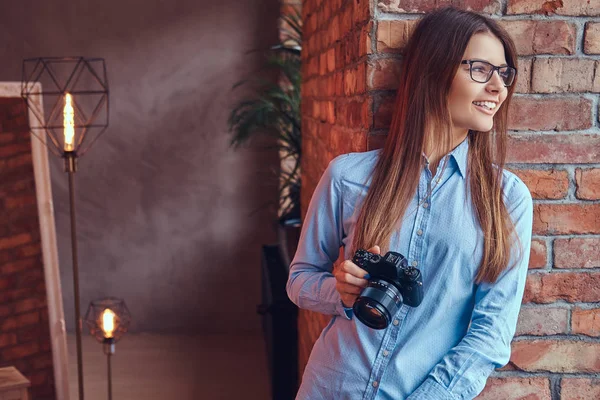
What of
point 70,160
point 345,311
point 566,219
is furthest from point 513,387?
point 70,160

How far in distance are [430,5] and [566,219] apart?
0.52m

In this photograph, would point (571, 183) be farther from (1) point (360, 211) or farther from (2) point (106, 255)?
(2) point (106, 255)

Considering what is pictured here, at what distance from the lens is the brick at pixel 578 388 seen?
1.58 metres

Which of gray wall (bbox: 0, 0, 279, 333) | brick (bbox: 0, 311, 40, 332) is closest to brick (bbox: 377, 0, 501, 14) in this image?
brick (bbox: 0, 311, 40, 332)

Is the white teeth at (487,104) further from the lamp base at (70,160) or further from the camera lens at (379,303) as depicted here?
the lamp base at (70,160)

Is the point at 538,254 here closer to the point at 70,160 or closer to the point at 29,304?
the point at 70,160

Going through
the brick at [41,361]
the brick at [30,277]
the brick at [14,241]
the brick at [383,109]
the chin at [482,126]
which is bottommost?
the brick at [41,361]

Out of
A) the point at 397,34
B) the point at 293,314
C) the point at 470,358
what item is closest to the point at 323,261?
the point at 470,358

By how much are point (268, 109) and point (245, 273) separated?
52.9 inches

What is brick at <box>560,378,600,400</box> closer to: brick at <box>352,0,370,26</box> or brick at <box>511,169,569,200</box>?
brick at <box>511,169,569,200</box>

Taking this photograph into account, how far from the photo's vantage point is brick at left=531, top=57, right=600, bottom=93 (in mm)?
1493

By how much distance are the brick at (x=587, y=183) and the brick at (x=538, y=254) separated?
0.41 ft

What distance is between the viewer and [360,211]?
1.35 m

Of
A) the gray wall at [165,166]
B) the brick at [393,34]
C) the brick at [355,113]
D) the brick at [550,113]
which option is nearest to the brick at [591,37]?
the brick at [550,113]
